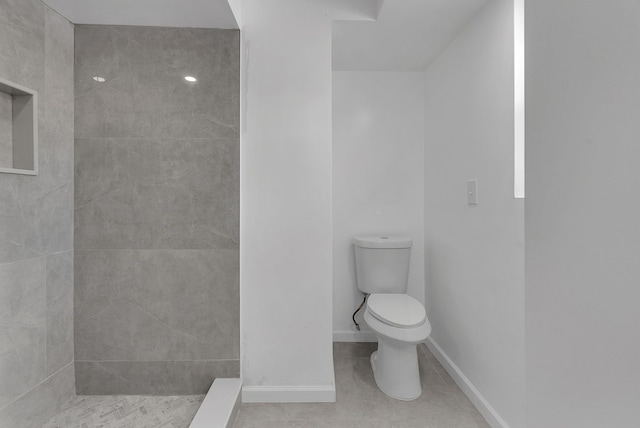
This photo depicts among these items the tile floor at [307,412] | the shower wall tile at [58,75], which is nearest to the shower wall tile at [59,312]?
the tile floor at [307,412]

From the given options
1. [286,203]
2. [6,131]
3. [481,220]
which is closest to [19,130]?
[6,131]

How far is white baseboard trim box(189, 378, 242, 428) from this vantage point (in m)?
1.40

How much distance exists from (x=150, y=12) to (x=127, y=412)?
6.12 ft

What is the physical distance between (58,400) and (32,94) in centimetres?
136

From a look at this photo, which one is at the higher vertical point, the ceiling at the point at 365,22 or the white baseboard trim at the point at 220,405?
the ceiling at the point at 365,22

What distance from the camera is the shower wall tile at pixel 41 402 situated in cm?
131

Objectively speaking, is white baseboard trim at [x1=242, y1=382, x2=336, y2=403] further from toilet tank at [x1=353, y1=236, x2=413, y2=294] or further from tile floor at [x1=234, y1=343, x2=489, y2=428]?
toilet tank at [x1=353, y1=236, x2=413, y2=294]

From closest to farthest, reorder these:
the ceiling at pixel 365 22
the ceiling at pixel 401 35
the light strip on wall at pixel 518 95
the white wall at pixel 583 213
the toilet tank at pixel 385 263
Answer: the white wall at pixel 583 213, the light strip on wall at pixel 518 95, the ceiling at pixel 365 22, the ceiling at pixel 401 35, the toilet tank at pixel 385 263

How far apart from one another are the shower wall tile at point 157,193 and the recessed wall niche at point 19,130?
315mm

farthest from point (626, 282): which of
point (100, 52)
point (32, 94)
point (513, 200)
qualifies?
point (100, 52)

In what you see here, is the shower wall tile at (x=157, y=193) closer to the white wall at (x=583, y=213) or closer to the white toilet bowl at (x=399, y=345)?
the white toilet bowl at (x=399, y=345)

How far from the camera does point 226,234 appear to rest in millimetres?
1703

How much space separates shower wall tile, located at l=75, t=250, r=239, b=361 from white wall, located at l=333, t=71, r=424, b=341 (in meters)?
1.00

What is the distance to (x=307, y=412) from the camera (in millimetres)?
1646
